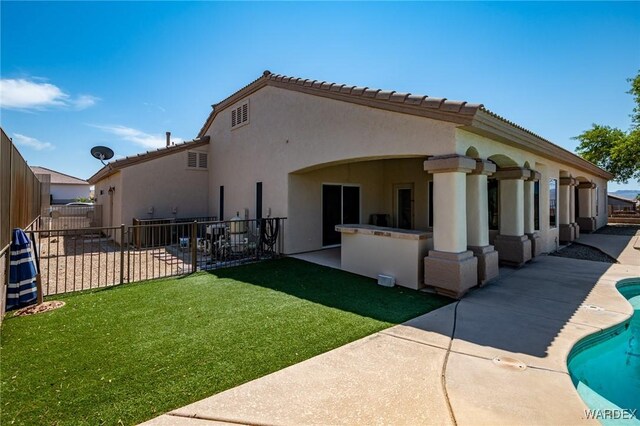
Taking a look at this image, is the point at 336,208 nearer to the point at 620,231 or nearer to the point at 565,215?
the point at 565,215

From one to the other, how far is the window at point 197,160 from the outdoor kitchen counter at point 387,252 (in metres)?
9.95

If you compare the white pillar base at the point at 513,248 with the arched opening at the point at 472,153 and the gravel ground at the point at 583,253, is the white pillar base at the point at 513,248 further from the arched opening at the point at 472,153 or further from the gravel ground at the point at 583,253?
the arched opening at the point at 472,153

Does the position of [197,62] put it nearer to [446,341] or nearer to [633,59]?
[446,341]

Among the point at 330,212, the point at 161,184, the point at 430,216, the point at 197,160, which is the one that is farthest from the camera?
the point at 197,160

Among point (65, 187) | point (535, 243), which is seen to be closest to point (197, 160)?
point (535, 243)

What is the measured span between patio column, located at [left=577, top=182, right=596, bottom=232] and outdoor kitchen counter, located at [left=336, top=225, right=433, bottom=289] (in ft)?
58.7

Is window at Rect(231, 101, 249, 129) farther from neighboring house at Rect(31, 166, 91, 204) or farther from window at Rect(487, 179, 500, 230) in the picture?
neighboring house at Rect(31, 166, 91, 204)

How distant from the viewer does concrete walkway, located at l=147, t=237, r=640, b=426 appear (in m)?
2.95

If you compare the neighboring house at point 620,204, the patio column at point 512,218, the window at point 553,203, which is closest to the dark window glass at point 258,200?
the patio column at point 512,218

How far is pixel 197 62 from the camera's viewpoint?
12461mm

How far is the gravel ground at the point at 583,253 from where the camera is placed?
37.4 ft

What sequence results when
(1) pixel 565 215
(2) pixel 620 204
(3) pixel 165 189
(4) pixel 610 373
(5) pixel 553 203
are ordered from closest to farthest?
(4) pixel 610 373 → (5) pixel 553 203 → (3) pixel 165 189 → (1) pixel 565 215 → (2) pixel 620 204

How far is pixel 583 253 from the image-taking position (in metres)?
12.4

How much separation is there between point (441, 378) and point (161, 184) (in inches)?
566
